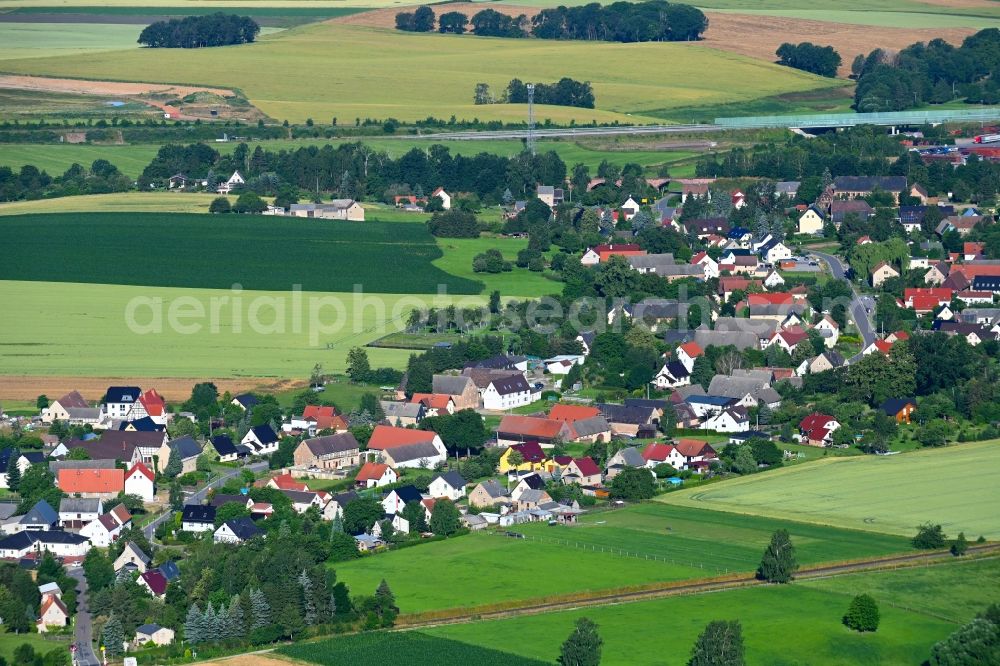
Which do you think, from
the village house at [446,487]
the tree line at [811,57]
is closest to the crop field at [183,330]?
the village house at [446,487]

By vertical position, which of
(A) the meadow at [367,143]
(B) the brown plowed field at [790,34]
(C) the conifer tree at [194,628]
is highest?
(B) the brown plowed field at [790,34]

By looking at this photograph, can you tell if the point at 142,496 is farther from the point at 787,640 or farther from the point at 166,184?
the point at 166,184

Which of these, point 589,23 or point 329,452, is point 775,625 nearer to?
point 329,452

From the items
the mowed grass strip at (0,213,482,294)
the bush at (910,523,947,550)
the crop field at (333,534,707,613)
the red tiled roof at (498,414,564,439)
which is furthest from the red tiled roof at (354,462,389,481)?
the mowed grass strip at (0,213,482,294)

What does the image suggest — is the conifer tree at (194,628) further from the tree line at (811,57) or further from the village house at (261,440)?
the tree line at (811,57)

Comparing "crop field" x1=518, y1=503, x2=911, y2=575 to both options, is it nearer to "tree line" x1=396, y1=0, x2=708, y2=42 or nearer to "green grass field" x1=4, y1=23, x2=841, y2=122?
"green grass field" x1=4, y1=23, x2=841, y2=122

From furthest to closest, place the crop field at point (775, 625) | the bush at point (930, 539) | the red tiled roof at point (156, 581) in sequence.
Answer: the bush at point (930, 539)
the red tiled roof at point (156, 581)
the crop field at point (775, 625)

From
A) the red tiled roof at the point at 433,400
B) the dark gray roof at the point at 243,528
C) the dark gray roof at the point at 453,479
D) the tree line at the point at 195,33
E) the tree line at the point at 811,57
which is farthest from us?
the tree line at the point at 195,33
